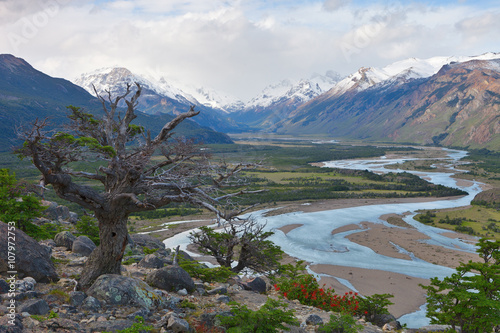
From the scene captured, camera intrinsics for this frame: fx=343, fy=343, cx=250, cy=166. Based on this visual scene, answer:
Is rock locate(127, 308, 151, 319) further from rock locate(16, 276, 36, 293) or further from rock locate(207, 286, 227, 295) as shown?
rock locate(207, 286, 227, 295)

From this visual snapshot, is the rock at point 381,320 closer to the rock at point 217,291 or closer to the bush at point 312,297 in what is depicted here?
the bush at point 312,297

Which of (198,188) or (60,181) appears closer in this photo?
(60,181)

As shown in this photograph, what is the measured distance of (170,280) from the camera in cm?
1235

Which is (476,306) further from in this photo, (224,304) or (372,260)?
(372,260)

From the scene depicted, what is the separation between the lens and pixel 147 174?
10.5 meters

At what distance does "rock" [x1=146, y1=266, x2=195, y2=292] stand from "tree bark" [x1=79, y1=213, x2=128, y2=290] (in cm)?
222

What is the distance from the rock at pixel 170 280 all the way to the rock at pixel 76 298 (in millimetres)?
3136

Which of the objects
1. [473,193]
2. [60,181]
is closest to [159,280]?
[60,181]

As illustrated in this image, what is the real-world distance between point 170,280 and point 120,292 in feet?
9.70

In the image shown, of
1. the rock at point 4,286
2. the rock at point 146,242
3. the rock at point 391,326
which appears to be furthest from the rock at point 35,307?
the rock at point 146,242

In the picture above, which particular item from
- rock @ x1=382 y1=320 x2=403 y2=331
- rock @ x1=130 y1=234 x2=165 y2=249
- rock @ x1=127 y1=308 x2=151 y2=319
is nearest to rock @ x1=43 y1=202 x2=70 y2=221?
rock @ x1=130 y1=234 x2=165 y2=249

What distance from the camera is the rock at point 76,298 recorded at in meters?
9.12

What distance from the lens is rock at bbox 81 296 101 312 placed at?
9007 millimetres

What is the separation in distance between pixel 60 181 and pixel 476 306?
45.7 ft
